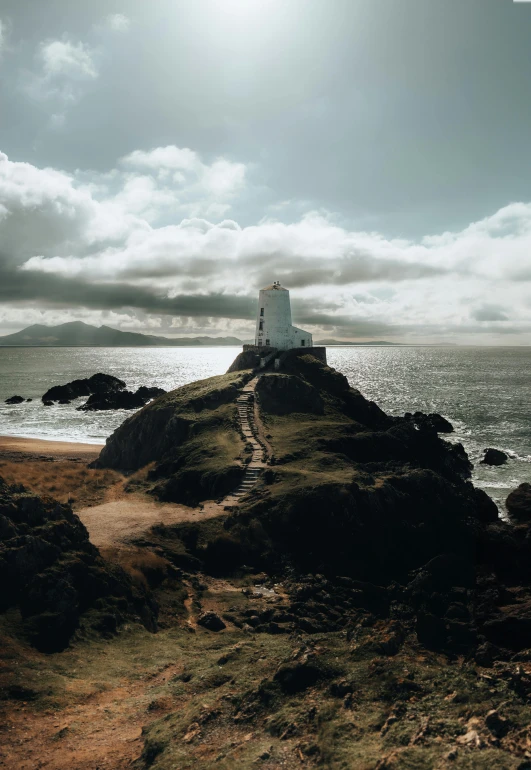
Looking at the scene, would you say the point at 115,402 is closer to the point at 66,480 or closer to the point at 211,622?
the point at 66,480

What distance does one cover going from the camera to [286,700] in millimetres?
12922

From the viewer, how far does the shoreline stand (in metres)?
55.1

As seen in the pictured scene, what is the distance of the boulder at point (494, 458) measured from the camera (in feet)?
173

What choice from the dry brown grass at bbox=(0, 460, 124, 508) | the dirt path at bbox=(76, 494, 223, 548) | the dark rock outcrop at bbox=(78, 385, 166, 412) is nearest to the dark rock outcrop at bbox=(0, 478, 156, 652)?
the dirt path at bbox=(76, 494, 223, 548)

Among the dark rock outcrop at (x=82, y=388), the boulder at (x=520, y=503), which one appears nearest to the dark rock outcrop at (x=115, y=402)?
the dark rock outcrop at (x=82, y=388)

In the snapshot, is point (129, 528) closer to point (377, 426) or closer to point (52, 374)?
point (377, 426)

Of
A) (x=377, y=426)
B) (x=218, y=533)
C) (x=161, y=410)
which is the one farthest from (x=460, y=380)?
(x=218, y=533)

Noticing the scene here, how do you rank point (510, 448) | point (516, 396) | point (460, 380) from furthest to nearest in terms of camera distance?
point (460, 380)
point (516, 396)
point (510, 448)

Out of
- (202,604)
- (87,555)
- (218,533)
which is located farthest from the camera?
(218,533)

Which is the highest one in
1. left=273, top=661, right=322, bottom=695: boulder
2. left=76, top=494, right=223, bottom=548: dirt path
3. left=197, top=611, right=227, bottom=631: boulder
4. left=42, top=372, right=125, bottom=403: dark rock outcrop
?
left=42, top=372, right=125, bottom=403: dark rock outcrop

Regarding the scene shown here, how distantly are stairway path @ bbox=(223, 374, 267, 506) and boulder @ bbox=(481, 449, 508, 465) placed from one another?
1048 inches

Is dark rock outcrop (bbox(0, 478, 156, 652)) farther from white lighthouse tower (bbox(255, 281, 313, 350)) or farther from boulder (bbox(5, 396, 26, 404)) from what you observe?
boulder (bbox(5, 396, 26, 404))

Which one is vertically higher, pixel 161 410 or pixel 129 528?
pixel 161 410

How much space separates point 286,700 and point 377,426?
4185 cm
